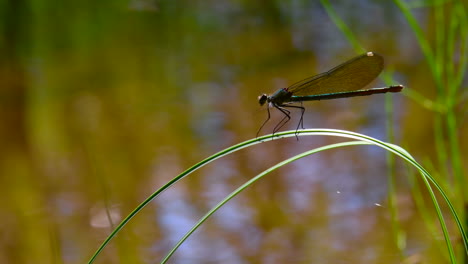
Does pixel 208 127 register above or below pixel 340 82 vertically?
above

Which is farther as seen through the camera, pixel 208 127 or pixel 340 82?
pixel 208 127

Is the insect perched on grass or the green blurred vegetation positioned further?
the green blurred vegetation

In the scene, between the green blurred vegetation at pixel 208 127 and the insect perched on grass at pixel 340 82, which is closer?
the insect perched on grass at pixel 340 82

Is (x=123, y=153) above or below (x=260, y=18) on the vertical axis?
below

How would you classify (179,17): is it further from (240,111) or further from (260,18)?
(240,111)

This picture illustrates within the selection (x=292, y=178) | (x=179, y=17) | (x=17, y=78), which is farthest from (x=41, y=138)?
(x=179, y=17)

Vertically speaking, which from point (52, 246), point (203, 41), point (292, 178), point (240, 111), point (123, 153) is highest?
point (203, 41)

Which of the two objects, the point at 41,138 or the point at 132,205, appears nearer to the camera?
the point at 132,205

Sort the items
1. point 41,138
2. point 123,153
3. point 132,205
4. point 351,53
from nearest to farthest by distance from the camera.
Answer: point 132,205
point 123,153
point 41,138
point 351,53
